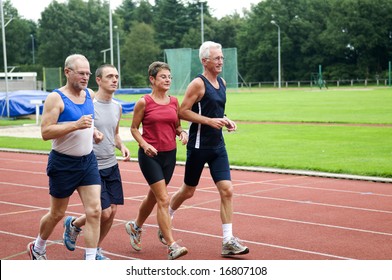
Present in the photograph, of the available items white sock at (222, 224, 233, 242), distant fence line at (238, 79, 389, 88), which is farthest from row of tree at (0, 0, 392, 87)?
white sock at (222, 224, 233, 242)

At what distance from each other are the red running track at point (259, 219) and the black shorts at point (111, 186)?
0.64 m

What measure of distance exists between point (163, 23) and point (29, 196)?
100 m

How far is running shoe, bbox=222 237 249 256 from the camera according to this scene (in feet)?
23.3

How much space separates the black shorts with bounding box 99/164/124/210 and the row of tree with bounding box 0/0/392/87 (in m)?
78.8

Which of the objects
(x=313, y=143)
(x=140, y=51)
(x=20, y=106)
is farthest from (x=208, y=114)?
(x=140, y=51)

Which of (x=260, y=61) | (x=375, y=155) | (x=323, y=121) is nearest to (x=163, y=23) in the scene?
(x=260, y=61)

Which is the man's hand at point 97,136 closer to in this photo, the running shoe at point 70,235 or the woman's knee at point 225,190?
the running shoe at point 70,235

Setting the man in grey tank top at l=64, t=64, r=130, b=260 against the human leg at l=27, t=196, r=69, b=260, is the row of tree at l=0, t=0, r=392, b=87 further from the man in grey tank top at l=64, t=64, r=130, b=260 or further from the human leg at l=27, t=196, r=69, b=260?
the human leg at l=27, t=196, r=69, b=260

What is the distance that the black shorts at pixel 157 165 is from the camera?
283 inches

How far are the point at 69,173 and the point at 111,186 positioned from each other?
712 mm

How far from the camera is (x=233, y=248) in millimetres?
7102

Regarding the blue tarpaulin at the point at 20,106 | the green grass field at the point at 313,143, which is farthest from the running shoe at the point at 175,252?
the blue tarpaulin at the point at 20,106

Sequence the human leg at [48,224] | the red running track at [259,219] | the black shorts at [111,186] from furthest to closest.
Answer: the red running track at [259,219] < the black shorts at [111,186] < the human leg at [48,224]

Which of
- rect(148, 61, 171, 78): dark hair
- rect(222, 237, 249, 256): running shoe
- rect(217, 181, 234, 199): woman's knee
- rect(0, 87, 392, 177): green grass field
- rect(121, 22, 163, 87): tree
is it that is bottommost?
rect(0, 87, 392, 177): green grass field
